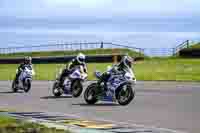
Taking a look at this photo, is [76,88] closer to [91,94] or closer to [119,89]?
[91,94]

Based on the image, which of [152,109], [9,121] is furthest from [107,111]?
[9,121]

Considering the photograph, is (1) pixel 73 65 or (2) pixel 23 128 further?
(1) pixel 73 65

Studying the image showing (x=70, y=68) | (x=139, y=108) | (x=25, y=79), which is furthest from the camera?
(x=25, y=79)

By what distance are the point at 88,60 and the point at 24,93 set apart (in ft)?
108

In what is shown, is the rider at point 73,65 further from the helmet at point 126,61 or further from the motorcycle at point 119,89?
the helmet at point 126,61

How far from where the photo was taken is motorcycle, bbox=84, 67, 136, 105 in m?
21.8

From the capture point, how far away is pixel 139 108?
21.0m

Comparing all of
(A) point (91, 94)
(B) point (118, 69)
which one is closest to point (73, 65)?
(A) point (91, 94)

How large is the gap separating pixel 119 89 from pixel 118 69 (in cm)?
65

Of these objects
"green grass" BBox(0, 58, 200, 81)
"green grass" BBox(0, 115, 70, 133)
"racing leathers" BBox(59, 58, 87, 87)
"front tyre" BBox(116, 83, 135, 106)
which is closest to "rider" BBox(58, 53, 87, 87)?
"racing leathers" BBox(59, 58, 87, 87)

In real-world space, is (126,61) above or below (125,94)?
above

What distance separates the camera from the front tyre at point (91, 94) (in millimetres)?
22859

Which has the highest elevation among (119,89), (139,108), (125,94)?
(119,89)

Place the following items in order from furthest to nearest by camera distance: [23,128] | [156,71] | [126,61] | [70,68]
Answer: [156,71], [70,68], [126,61], [23,128]
